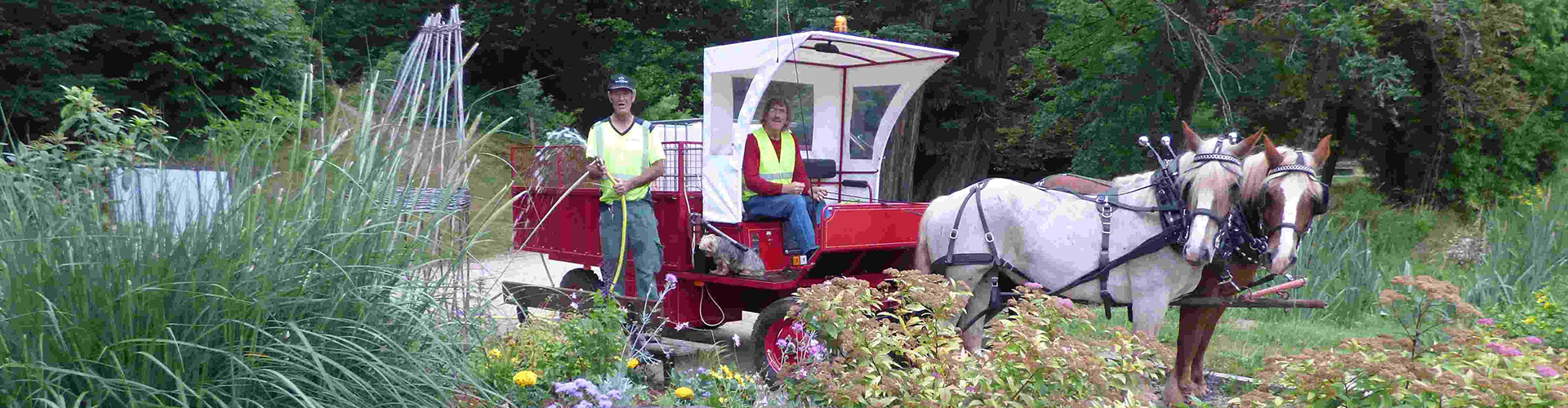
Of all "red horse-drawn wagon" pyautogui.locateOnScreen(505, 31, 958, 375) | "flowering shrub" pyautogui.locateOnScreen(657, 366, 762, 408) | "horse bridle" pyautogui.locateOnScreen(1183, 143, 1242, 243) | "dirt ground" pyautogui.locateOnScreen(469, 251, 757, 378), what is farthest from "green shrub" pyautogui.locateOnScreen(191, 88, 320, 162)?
"horse bridle" pyautogui.locateOnScreen(1183, 143, 1242, 243)

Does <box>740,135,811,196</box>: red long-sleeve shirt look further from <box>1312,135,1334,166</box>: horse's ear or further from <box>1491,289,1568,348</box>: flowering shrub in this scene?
<box>1491,289,1568,348</box>: flowering shrub

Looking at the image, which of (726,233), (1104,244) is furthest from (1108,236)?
(726,233)

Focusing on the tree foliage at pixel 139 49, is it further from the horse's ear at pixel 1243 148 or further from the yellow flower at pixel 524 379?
the horse's ear at pixel 1243 148

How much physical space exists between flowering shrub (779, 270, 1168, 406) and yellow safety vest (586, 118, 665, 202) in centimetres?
218

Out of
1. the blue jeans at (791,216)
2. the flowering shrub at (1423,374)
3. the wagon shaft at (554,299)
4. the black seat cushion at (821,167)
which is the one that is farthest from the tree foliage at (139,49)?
the flowering shrub at (1423,374)

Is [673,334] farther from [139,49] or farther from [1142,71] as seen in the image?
[139,49]

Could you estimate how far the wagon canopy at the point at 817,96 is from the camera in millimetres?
5289

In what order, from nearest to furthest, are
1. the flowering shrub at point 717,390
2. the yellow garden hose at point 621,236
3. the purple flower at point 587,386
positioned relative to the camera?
the purple flower at point 587,386
the flowering shrub at point 717,390
the yellow garden hose at point 621,236

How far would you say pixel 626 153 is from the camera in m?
5.64

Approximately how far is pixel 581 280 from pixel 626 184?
4.90 ft

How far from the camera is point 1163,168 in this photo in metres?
4.90

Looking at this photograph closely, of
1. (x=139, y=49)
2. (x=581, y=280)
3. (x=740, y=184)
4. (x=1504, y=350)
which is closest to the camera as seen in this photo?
(x=1504, y=350)

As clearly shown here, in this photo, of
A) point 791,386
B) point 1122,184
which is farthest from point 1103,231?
point 791,386

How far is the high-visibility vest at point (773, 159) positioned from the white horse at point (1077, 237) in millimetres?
916
